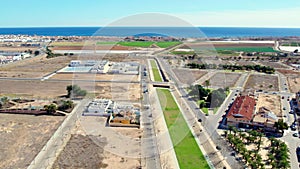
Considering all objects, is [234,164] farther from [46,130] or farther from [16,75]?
[16,75]

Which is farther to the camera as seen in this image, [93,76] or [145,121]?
[93,76]

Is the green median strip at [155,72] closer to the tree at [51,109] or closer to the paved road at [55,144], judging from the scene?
the paved road at [55,144]

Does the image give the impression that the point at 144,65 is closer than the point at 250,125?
No

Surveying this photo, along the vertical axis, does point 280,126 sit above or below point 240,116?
below

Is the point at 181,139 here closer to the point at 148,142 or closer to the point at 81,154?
the point at 148,142

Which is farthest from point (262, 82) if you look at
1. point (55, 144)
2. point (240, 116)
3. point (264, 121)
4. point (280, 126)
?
point (55, 144)

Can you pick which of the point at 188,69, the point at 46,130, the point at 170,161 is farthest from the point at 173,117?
the point at 188,69
